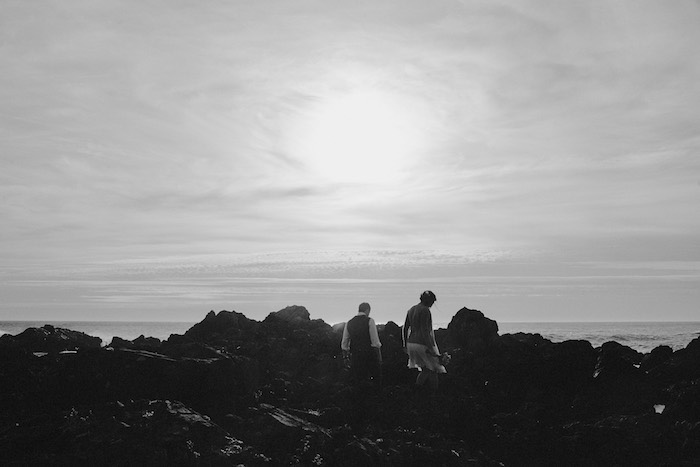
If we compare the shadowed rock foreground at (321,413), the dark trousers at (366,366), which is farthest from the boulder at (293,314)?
the dark trousers at (366,366)

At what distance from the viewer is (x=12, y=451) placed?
1022cm

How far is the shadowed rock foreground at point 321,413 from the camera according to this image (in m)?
10.6

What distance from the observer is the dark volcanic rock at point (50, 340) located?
25.8 m

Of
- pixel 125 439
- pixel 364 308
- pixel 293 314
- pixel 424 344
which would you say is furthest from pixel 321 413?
pixel 293 314

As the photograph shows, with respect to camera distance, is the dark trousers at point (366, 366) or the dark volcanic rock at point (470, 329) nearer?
the dark trousers at point (366, 366)

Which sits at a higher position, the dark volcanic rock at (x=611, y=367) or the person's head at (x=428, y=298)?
the person's head at (x=428, y=298)

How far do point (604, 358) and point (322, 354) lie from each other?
9.05 meters

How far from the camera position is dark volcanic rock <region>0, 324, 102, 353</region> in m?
25.8

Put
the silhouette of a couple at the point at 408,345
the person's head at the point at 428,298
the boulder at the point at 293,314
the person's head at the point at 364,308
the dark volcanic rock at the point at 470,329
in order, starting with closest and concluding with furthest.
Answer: the person's head at the point at 428,298 → the silhouette of a couple at the point at 408,345 → the person's head at the point at 364,308 → the dark volcanic rock at the point at 470,329 → the boulder at the point at 293,314

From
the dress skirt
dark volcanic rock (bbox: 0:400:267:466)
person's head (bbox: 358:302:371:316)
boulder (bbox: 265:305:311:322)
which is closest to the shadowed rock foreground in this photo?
dark volcanic rock (bbox: 0:400:267:466)

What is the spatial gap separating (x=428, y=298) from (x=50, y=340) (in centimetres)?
1877

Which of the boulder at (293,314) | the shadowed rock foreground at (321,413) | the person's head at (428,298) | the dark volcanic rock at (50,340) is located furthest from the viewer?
the boulder at (293,314)

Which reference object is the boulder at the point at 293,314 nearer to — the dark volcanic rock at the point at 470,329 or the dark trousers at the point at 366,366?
the dark volcanic rock at the point at 470,329

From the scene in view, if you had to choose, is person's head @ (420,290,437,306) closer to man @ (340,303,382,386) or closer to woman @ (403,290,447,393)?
woman @ (403,290,447,393)
